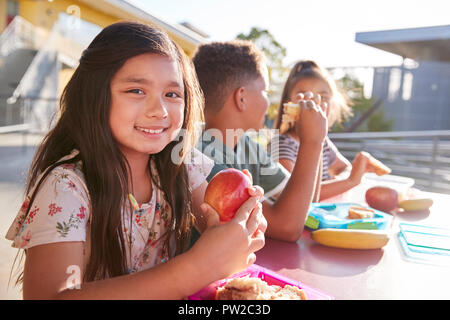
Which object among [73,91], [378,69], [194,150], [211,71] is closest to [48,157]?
[73,91]

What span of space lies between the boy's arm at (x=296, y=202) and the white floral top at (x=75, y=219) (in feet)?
0.96

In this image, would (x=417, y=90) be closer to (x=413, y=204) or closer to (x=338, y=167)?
(x=338, y=167)

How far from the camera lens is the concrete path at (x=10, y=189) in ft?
7.85

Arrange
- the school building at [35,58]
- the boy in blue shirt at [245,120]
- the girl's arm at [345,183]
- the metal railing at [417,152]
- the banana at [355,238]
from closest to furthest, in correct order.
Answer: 1. the banana at [355,238]
2. the boy in blue shirt at [245,120]
3. the girl's arm at [345,183]
4. the metal railing at [417,152]
5. the school building at [35,58]

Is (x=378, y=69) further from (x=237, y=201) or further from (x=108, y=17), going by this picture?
(x=237, y=201)

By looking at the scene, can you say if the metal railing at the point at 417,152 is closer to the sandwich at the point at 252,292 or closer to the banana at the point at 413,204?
the banana at the point at 413,204

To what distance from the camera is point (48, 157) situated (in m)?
1.18

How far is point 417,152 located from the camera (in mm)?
5652

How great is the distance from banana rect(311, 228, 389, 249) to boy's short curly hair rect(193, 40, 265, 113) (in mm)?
742

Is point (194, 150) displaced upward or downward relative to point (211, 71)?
downward

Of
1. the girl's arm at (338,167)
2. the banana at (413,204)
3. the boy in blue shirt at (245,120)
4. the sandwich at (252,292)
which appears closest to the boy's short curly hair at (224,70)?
the boy in blue shirt at (245,120)

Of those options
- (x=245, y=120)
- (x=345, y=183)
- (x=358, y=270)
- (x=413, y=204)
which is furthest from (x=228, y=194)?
(x=345, y=183)

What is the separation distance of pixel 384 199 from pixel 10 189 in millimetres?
4215
